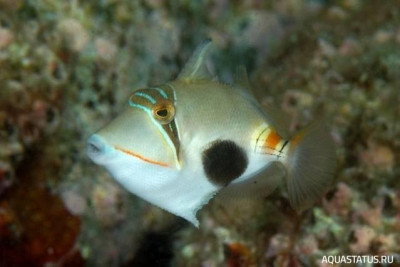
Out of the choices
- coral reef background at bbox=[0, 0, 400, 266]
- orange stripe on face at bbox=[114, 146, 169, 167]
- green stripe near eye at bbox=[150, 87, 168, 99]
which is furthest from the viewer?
coral reef background at bbox=[0, 0, 400, 266]

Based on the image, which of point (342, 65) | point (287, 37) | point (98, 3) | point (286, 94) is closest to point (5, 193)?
point (98, 3)

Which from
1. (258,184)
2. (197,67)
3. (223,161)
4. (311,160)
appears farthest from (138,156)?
(311,160)

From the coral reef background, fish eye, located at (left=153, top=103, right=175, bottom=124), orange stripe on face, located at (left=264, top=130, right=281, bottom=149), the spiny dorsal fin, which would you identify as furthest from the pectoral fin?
the coral reef background

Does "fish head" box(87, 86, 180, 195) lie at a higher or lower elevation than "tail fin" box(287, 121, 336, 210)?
higher

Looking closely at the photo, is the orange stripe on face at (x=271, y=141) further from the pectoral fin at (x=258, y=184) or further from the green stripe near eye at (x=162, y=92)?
the green stripe near eye at (x=162, y=92)

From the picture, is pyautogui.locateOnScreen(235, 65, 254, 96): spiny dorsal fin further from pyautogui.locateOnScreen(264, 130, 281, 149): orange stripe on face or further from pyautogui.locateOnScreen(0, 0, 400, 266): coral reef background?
pyautogui.locateOnScreen(0, 0, 400, 266): coral reef background

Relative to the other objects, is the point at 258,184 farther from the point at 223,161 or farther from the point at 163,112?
the point at 163,112
